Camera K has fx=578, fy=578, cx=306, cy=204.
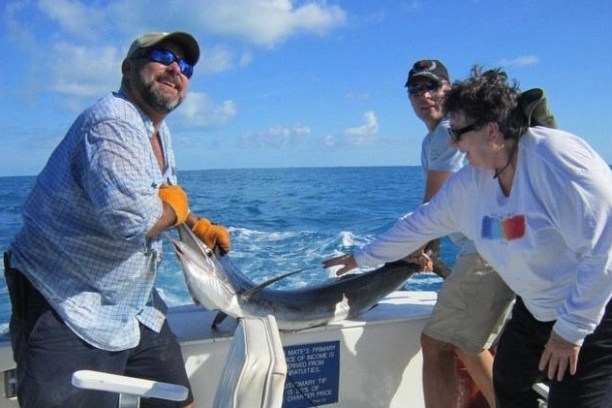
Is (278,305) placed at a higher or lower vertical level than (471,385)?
higher

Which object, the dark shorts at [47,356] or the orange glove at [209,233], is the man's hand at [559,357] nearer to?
the orange glove at [209,233]

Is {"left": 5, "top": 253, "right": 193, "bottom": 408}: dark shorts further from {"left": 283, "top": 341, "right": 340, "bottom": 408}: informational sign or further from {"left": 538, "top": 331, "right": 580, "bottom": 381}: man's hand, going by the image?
{"left": 538, "top": 331, "right": 580, "bottom": 381}: man's hand

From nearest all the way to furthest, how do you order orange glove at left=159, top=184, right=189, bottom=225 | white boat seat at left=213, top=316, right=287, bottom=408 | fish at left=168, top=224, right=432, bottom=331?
white boat seat at left=213, top=316, right=287, bottom=408
orange glove at left=159, top=184, right=189, bottom=225
fish at left=168, top=224, right=432, bottom=331

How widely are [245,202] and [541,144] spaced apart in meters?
15.7

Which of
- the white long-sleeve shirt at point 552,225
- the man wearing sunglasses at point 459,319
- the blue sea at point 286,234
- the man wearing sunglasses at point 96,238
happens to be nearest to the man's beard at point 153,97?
the man wearing sunglasses at point 96,238

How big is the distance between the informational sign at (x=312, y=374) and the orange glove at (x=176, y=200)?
3.72 ft

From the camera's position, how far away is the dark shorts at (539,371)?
1993 millimetres

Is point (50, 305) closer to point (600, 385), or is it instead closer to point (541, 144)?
point (541, 144)

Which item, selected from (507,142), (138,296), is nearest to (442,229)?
(507,142)

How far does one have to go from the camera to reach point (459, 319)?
281 centimetres

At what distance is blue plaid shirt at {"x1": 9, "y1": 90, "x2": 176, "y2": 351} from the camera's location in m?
1.82

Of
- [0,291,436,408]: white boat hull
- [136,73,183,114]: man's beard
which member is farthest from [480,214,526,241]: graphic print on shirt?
[136,73,183,114]: man's beard

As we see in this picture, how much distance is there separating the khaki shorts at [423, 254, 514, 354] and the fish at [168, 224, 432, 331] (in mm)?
454

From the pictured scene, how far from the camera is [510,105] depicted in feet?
6.73
